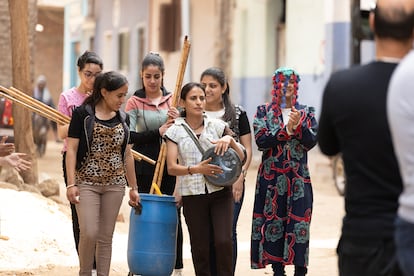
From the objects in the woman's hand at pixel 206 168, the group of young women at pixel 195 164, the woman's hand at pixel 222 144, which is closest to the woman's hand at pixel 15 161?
the group of young women at pixel 195 164

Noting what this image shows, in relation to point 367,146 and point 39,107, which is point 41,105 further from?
point 367,146

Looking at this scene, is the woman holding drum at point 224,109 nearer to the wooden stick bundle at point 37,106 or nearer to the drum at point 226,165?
the drum at point 226,165

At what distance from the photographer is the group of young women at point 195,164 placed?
823 cm

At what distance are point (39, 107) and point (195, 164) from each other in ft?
4.69

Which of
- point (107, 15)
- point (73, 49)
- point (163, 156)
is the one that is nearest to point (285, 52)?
point (107, 15)

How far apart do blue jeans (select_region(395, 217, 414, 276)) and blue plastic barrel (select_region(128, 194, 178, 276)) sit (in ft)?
13.8

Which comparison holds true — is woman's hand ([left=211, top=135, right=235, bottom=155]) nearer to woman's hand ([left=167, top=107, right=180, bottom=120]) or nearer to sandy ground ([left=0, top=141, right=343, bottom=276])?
woman's hand ([left=167, top=107, right=180, bottom=120])

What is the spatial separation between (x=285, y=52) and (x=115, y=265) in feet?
52.2

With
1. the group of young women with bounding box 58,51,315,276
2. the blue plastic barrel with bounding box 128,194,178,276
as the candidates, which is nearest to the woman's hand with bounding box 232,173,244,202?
the group of young women with bounding box 58,51,315,276

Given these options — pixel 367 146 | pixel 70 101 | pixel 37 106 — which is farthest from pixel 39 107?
pixel 367 146

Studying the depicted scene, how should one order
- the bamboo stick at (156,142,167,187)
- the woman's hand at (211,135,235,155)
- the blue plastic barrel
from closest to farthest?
1. the woman's hand at (211,135,235,155)
2. the blue plastic barrel
3. the bamboo stick at (156,142,167,187)

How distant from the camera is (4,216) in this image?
11625mm

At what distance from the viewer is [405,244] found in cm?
451

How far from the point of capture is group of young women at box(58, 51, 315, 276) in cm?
823
